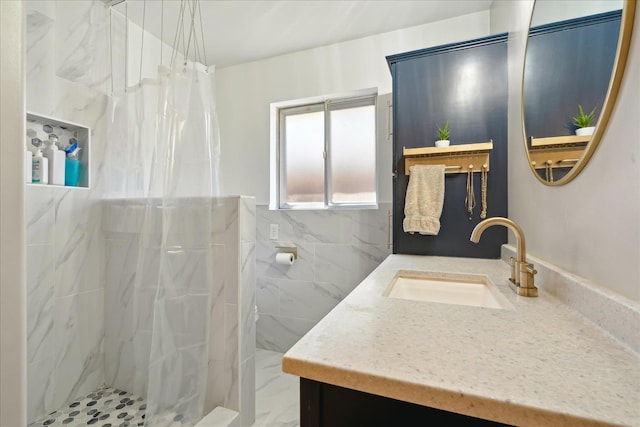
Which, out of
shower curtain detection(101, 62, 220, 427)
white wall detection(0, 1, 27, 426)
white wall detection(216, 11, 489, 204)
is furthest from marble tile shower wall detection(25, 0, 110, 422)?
white wall detection(0, 1, 27, 426)

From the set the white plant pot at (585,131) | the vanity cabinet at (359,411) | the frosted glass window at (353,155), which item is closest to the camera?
the vanity cabinet at (359,411)

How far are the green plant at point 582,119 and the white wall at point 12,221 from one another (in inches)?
41.7

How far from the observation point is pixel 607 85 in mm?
619

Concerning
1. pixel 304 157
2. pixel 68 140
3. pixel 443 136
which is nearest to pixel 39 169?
pixel 68 140

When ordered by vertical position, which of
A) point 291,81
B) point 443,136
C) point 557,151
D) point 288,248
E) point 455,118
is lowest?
point 288,248

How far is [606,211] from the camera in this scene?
2.09 feet

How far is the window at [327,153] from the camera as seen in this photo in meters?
2.20

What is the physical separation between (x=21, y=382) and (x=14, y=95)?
1.03 feet

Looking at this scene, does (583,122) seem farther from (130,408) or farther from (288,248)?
(130,408)

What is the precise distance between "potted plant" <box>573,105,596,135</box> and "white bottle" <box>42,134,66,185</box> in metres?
2.10

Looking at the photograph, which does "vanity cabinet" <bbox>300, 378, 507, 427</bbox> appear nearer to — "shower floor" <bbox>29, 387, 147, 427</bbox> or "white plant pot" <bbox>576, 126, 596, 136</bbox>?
"white plant pot" <bbox>576, 126, 596, 136</bbox>

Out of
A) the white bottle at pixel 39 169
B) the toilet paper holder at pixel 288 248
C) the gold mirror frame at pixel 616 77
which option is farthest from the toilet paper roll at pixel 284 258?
the gold mirror frame at pixel 616 77

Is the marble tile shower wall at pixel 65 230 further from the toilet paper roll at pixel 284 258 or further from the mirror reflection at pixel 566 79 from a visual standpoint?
the mirror reflection at pixel 566 79

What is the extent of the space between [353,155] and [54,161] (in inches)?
71.1
